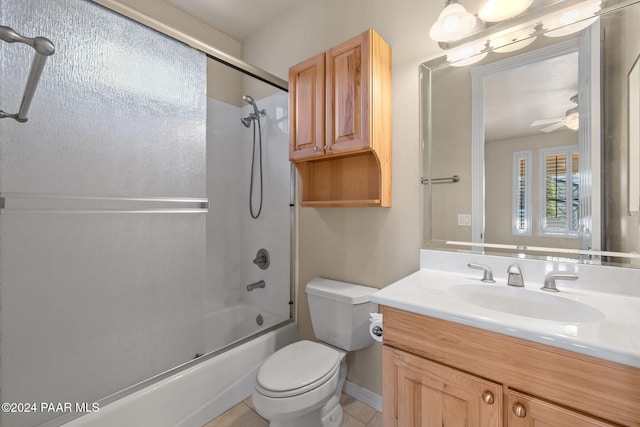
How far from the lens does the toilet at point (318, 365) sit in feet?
3.68

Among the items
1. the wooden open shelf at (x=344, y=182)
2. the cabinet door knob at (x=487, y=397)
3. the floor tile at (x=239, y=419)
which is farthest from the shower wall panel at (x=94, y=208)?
the cabinet door knob at (x=487, y=397)

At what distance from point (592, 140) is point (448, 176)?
51cm

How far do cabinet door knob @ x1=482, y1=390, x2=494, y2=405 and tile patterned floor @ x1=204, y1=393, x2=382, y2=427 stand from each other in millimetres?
929

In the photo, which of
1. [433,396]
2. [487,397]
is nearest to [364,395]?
[433,396]

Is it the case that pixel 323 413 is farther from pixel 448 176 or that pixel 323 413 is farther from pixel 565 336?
pixel 448 176

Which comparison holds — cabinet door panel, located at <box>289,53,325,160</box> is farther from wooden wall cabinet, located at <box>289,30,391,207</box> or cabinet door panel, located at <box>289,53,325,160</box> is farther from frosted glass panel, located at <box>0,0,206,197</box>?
frosted glass panel, located at <box>0,0,206,197</box>

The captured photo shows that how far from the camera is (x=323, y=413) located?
4.41 ft

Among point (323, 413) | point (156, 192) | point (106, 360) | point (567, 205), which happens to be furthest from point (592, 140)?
point (106, 360)

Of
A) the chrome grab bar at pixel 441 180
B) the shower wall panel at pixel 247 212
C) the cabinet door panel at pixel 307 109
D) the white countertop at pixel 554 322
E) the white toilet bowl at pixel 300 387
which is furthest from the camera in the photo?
the shower wall panel at pixel 247 212

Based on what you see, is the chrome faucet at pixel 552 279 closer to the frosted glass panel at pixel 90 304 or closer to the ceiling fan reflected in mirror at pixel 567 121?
the ceiling fan reflected in mirror at pixel 567 121

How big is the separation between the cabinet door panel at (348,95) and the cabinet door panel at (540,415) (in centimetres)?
109

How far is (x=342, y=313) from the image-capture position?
1.49 m

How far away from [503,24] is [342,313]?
157 centimetres

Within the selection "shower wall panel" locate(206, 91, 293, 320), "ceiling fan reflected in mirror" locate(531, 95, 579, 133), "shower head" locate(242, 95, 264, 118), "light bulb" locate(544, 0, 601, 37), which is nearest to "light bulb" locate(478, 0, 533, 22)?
"light bulb" locate(544, 0, 601, 37)
